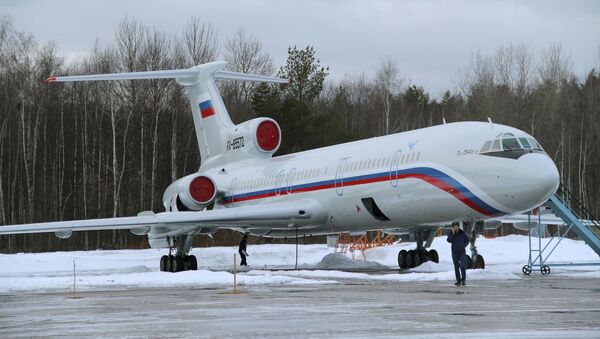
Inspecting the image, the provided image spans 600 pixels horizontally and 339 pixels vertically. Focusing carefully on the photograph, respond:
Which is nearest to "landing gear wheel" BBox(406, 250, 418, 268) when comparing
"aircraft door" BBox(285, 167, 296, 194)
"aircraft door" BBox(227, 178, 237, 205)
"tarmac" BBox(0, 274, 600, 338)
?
"aircraft door" BBox(285, 167, 296, 194)

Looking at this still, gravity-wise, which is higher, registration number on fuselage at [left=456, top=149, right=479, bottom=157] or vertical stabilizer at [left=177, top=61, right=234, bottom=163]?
vertical stabilizer at [left=177, top=61, right=234, bottom=163]

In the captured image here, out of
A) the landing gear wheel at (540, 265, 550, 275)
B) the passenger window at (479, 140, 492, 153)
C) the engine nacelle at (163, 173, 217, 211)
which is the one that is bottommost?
the landing gear wheel at (540, 265, 550, 275)

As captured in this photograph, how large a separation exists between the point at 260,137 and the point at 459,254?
13117 mm

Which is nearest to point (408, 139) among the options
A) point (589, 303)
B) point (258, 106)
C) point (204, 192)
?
point (204, 192)

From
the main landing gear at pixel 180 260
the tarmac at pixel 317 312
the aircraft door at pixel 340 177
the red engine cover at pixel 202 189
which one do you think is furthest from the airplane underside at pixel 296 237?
the tarmac at pixel 317 312

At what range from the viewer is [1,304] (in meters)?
13.9

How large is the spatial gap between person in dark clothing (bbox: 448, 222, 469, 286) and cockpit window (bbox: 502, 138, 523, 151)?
10.1ft

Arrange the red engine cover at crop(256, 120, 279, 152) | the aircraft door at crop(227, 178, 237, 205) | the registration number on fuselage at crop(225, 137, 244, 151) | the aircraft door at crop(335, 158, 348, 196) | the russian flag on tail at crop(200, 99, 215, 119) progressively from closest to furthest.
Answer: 1. the aircraft door at crop(335, 158, 348, 196)
2. the aircraft door at crop(227, 178, 237, 205)
3. the red engine cover at crop(256, 120, 279, 152)
4. the registration number on fuselage at crop(225, 137, 244, 151)
5. the russian flag on tail at crop(200, 99, 215, 119)

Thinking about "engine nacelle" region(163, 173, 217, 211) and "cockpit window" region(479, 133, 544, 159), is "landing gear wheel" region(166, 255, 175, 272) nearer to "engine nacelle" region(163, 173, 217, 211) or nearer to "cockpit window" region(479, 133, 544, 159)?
"engine nacelle" region(163, 173, 217, 211)

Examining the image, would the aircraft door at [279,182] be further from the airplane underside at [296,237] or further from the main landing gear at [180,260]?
the main landing gear at [180,260]

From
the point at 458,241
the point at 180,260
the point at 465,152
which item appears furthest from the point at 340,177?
the point at 458,241

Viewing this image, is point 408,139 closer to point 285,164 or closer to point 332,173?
point 332,173

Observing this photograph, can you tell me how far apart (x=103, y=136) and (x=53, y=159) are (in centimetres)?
324

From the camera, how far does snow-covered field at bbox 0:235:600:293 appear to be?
18969 mm
